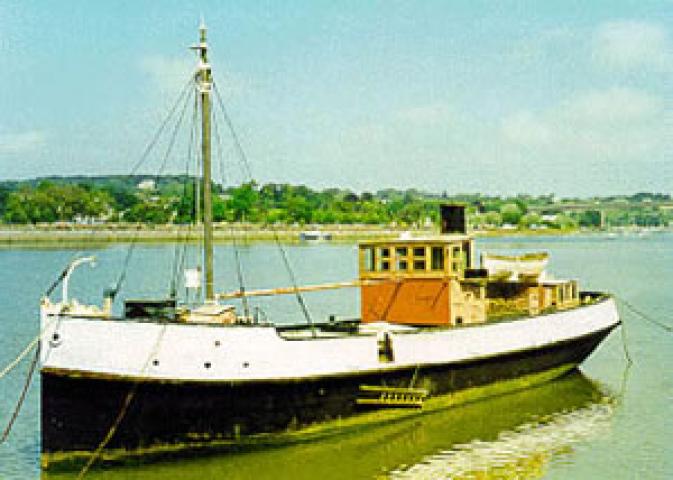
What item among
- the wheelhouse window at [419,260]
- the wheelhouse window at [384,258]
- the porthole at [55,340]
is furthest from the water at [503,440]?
the wheelhouse window at [384,258]

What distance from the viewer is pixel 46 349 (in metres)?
16.5

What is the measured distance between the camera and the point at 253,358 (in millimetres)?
17125

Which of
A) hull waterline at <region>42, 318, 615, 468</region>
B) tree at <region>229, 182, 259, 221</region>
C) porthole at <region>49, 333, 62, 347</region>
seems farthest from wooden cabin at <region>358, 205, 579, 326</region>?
tree at <region>229, 182, 259, 221</region>

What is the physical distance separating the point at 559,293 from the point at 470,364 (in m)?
6.10

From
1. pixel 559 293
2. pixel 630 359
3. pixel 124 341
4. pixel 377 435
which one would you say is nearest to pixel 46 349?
pixel 124 341

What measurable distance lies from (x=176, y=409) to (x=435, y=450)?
583 centimetres

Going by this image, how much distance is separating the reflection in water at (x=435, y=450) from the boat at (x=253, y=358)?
16.7 inches

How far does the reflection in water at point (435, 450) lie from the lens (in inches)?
668

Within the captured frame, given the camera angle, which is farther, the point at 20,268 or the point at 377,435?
the point at 20,268

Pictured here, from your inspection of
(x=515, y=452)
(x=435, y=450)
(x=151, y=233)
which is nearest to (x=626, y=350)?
(x=515, y=452)

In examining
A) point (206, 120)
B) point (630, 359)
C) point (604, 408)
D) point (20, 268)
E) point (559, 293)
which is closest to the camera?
point (206, 120)

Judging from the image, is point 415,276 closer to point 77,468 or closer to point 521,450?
point 521,450

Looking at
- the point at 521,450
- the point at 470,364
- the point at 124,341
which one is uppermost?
the point at 124,341

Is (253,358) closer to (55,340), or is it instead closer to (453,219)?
(55,340)
